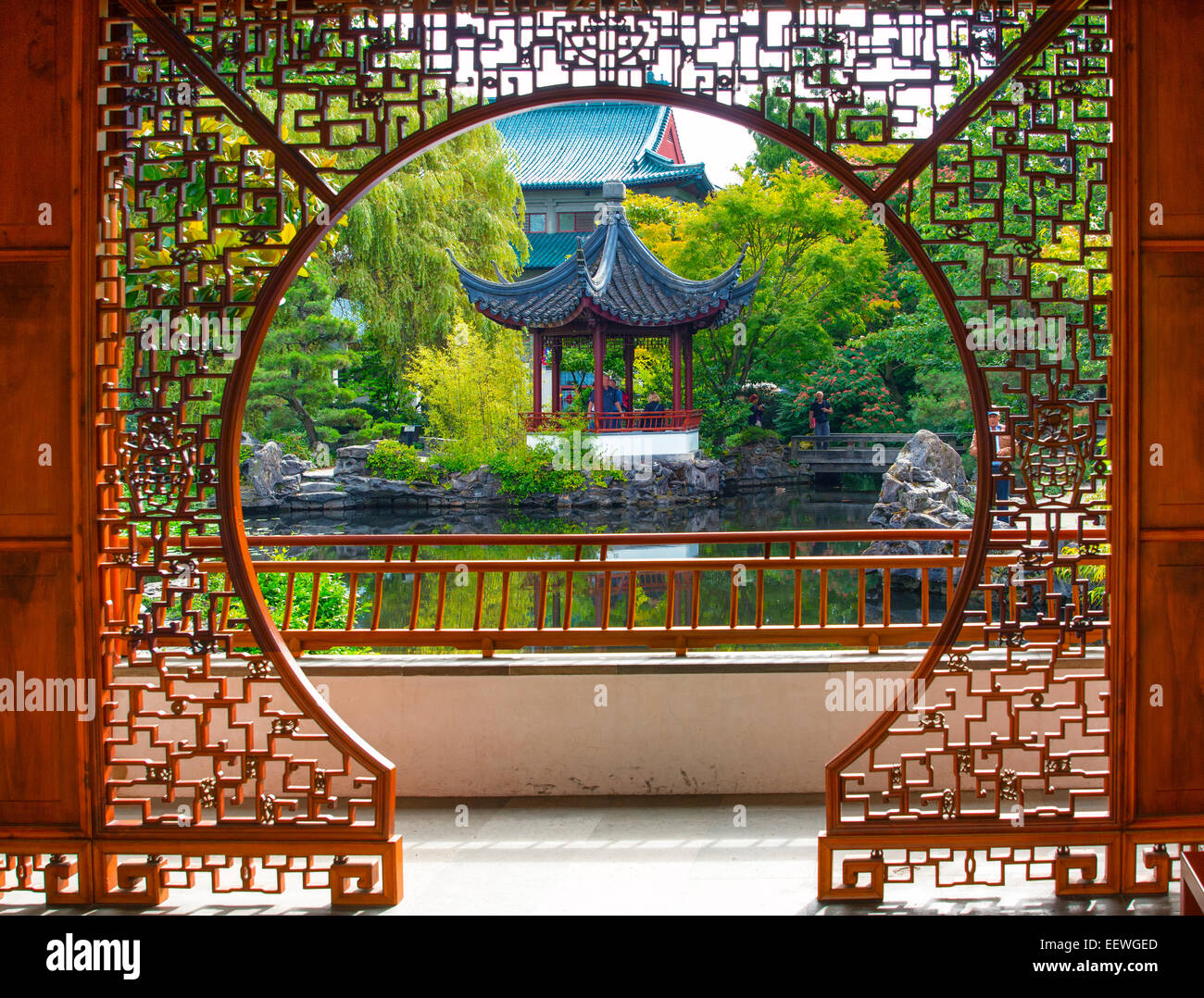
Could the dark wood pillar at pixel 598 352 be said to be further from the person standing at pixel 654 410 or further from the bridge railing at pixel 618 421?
the person standing at pixel 654 410

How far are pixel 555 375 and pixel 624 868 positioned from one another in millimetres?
10675

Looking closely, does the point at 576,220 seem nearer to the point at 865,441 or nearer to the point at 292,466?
the point at 865,441

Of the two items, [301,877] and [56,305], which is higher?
[56,305]

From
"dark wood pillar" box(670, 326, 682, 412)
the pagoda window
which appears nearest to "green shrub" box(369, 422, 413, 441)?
"dark wood pillar" box(670, 326, 682, 412)

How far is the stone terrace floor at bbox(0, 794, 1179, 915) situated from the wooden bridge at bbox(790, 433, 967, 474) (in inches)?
438

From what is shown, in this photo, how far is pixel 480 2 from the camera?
7.32 feet

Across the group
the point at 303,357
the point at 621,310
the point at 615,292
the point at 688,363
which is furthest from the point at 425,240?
the point at 688,363

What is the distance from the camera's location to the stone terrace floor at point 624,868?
2270 millimetres

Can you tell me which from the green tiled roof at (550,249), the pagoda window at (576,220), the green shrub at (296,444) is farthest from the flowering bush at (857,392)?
the green shrub at (296,444)

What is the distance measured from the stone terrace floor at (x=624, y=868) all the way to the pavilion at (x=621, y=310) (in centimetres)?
926

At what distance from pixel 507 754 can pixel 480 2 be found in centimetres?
214

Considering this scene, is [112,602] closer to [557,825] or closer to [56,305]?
[56,305]

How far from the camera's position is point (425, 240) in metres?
10.9
